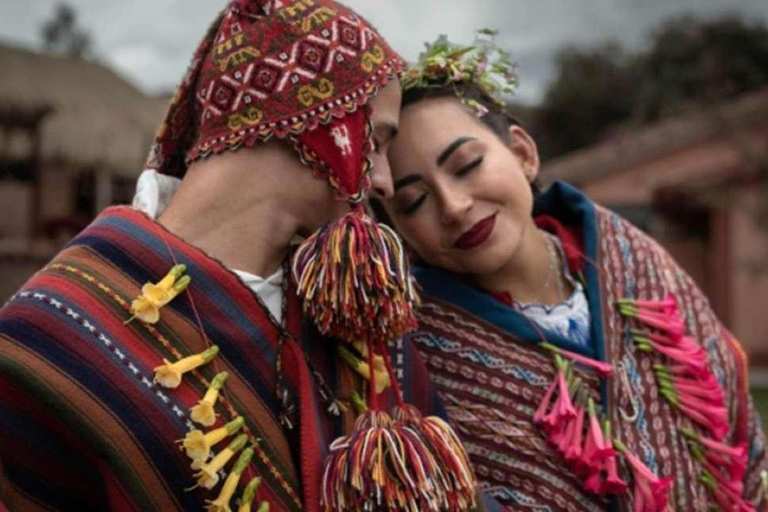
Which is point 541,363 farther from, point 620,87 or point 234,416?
point 620,87

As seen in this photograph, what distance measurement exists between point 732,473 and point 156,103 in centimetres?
1903

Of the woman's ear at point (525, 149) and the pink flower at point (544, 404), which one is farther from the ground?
the woman's ear at point (525, 149)

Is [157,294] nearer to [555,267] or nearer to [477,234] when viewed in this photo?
[477,234]

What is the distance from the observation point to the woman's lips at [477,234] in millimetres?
2639

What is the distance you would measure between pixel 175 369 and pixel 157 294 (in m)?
0.15

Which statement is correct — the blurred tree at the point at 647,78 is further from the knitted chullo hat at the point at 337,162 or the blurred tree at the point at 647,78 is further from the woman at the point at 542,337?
the knitted chullo hat at the point at 337,162

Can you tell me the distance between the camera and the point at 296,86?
2.16 meters

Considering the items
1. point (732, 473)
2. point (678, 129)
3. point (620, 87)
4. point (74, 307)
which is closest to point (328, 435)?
point (74, 307)

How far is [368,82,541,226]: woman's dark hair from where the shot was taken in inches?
106

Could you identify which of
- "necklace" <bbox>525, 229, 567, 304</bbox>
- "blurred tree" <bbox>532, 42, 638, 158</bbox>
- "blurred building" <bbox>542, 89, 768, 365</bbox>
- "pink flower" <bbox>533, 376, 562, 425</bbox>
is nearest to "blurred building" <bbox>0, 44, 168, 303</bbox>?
"blurred building" <bbox>542, 89, 768, 365</bbox>

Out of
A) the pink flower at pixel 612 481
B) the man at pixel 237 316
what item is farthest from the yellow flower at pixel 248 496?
the pink flower at pixel 612 481

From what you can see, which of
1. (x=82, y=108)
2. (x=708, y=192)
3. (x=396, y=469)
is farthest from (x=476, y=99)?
(x=82, y=108)

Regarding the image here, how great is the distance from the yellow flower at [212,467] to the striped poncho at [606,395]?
80 centimetres

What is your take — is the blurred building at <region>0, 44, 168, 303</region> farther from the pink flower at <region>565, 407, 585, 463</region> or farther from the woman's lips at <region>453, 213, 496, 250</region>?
the pink flower at <region>565, 407, 585, 463</region>
